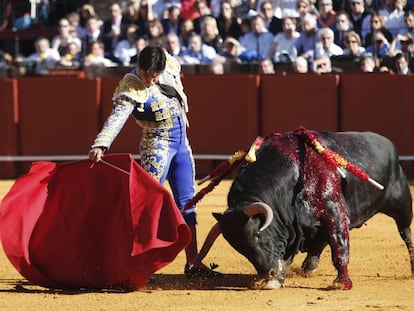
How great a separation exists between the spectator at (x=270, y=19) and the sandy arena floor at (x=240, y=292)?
201 inches

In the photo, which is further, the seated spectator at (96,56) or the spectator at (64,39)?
the spectator at (64,39)

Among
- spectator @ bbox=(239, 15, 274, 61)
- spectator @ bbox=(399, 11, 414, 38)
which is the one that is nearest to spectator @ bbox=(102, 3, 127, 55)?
spectator @ bbox=(239, 15, 274, 61)

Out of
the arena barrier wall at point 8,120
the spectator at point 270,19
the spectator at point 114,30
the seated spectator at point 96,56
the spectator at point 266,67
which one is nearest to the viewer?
the spectator at point 266,67

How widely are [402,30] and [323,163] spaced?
19.4 ft

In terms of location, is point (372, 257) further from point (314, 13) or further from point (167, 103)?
point (314, 13)

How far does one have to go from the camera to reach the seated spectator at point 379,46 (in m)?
11.6

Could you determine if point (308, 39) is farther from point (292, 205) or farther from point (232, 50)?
Answer: point (292, 205)

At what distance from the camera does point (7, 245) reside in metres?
6.27

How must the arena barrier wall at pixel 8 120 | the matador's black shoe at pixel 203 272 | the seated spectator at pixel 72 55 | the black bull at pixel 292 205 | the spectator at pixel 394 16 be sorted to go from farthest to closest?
1. the seated spectator at pixel 72 55
2. the arena barrier wall at pixel 8 120
3. the spectator at pixel 394 16
4. the matador's black shoe at pixel 203 272
5. the black bull at pixel 292 205

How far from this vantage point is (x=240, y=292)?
612 centimetres

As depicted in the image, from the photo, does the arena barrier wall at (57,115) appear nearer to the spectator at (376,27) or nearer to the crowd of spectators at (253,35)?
the crowd of spectators at (253,35)

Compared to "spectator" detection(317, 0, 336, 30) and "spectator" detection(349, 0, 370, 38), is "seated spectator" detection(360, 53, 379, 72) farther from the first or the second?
"spectator" detection(317, 0, 336, 30)

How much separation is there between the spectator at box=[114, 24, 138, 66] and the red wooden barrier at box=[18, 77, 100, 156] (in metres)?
0.78

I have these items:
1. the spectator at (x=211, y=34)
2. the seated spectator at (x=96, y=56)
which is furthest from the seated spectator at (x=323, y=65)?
the seated spectator at (x=96, y=56)
